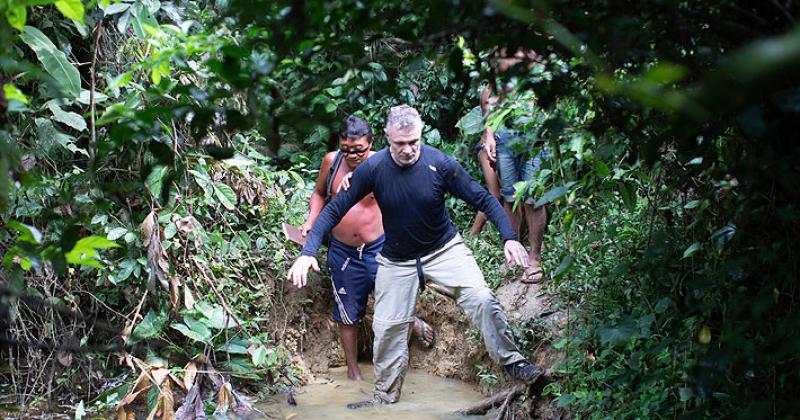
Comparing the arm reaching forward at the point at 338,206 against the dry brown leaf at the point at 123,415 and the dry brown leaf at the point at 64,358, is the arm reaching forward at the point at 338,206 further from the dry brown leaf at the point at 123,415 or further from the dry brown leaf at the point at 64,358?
the dry brown leaf at the point at 64,358

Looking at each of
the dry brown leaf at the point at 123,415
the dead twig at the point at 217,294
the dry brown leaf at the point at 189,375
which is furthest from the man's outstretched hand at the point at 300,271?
the dry brown leaf at the point at 123,415

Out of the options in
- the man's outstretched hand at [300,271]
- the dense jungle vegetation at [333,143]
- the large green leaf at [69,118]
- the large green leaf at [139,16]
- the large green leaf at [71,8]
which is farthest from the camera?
the man's outstretched hand at [300,271]

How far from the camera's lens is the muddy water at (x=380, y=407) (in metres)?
5.64

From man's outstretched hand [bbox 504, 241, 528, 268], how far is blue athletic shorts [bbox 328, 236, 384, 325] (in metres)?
1.36

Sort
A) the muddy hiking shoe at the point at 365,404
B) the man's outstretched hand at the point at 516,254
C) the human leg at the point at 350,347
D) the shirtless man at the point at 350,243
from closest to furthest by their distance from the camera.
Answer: the man's outstretched hand at the point at 516,254 → the muddy hiking shoe at the point at 365,404 → the shirtless man at the point at 350,243 → the human leg at the point at 350,347

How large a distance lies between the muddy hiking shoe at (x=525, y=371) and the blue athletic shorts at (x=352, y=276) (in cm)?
140

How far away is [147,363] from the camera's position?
517cm

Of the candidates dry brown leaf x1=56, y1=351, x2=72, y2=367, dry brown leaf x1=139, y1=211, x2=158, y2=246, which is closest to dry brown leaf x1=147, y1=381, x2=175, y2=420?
dry brown leaf x1=56, y1=351, x2=72, y2=367

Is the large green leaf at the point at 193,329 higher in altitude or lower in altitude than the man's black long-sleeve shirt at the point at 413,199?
lower

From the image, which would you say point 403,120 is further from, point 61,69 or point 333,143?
point 333,143

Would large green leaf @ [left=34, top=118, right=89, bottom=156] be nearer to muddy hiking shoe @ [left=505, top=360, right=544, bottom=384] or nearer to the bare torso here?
the bare torso

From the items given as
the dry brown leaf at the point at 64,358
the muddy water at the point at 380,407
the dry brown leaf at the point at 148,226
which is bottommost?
the muddy water at the point at 380,407

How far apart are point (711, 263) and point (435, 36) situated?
2232 mm

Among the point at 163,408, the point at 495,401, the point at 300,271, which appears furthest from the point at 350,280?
the point at 163,408
